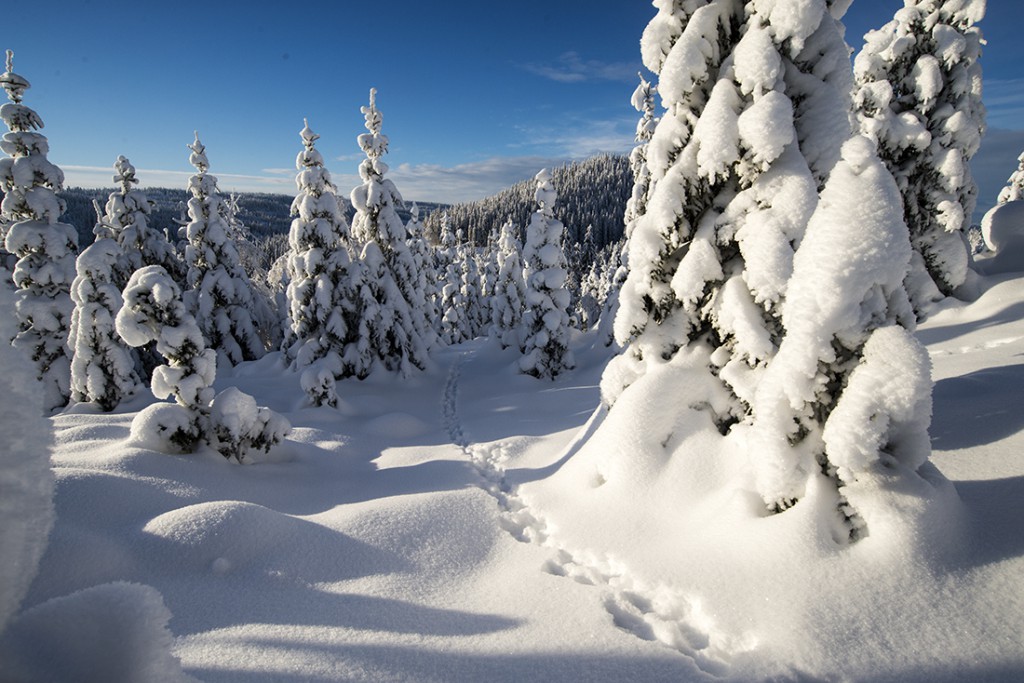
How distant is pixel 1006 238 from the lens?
52.4 feet

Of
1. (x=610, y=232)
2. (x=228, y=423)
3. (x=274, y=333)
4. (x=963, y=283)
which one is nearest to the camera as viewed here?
(x=228, y=423)

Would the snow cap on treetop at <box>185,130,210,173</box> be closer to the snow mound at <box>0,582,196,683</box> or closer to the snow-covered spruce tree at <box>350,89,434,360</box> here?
the snow-covered spruce tree at <box>350,89,434,360</box>

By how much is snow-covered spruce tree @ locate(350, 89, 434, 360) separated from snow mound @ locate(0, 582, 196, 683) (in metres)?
18.8

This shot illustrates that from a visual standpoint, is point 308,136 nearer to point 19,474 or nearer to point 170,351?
point 170,351

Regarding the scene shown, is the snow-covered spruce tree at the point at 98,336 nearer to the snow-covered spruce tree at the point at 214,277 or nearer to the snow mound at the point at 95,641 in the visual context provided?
the snow-covered spruce tree at the point at 214,277

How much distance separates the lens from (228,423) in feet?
31.9

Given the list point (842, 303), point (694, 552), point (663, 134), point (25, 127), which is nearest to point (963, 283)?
point (663, 134)

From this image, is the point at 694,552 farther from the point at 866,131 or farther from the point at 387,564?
the point at 866,131

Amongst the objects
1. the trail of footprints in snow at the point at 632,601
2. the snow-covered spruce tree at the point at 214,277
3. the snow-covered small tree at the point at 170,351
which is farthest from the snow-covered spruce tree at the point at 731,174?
the snow-covered spruce tree at the point at 214,277

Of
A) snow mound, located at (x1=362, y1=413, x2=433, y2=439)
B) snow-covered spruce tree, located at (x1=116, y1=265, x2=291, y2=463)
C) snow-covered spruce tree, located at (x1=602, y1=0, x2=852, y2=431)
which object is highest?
snow-covered spruce tree, located at (x1=602, y1=0, x2=852, y2=431)

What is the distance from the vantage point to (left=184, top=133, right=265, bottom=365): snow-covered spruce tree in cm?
2188

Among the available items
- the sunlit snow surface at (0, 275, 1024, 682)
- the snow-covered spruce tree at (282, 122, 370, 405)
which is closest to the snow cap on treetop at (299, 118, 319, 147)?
the snow-covered spruce tree at (282, 122, 370, 405)

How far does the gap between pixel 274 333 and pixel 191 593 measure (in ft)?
90.9

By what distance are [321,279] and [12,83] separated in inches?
409
